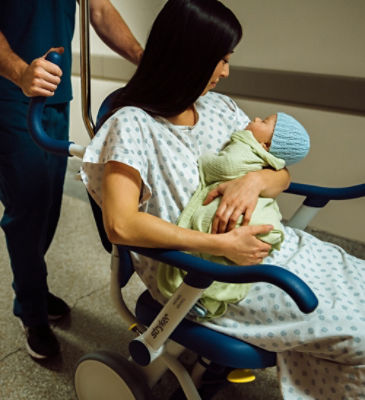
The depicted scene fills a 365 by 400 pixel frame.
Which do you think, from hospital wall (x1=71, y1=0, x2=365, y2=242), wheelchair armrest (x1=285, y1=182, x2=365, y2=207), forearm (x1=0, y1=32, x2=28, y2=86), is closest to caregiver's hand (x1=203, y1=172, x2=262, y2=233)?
wheelchair armrest (x1=285, y1=182, x2=365, y2=207)

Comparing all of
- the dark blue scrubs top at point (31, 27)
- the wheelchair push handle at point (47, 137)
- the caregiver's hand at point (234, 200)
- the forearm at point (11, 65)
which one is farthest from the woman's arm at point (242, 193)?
the dark blue scrubs top at point (31, 27)

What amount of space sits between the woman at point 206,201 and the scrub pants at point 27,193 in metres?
0.42

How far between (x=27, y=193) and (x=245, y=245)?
0.78m

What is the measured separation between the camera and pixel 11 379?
1.36 meters

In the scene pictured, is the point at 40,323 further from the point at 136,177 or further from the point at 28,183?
the point at 136,177

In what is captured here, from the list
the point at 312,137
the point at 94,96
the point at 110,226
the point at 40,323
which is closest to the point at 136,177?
the point at 110,226

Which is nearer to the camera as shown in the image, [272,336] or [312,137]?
[272,336]

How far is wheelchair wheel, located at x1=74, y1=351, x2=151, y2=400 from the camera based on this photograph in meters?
1.04

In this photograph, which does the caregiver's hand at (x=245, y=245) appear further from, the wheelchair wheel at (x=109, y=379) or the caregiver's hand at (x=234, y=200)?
the wheelchair wheel at (x=109, y=379)

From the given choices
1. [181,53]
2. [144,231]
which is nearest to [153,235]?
[144,231]

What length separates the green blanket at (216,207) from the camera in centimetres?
90

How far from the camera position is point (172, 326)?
862mm

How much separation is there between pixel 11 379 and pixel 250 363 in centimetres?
95

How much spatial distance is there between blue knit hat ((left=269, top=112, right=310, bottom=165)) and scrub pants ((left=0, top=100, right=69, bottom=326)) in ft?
2.50
